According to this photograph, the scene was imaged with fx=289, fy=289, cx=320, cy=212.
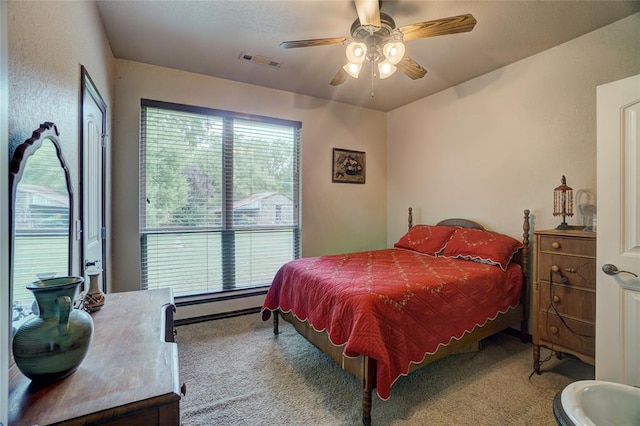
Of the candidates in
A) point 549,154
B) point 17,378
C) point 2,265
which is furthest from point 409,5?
point 17,378

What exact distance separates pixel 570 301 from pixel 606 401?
1.01m

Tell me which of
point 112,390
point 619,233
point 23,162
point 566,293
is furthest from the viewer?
point 566,293

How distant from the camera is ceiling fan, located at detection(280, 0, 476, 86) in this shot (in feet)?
5.78

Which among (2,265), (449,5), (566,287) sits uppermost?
(449,5)

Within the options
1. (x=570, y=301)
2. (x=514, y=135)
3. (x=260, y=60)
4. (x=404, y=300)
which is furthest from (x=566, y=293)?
(x=260, y=60)

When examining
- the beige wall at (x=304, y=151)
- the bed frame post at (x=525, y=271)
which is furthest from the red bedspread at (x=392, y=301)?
the beige wall at (x=304, y=151)

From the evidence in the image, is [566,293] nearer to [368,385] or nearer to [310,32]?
[368,385]

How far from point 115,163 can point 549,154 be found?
4157 millimetres

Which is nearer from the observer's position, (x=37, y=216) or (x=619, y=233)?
(x=37, y=216)

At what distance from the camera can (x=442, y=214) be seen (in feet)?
12.0

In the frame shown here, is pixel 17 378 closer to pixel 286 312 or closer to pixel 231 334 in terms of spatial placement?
pixel 286 312

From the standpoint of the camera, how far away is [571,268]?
2057 millimetres

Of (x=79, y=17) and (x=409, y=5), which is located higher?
(x=409, y=5)

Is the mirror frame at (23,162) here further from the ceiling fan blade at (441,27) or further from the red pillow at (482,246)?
the red pillow at (482,246)
